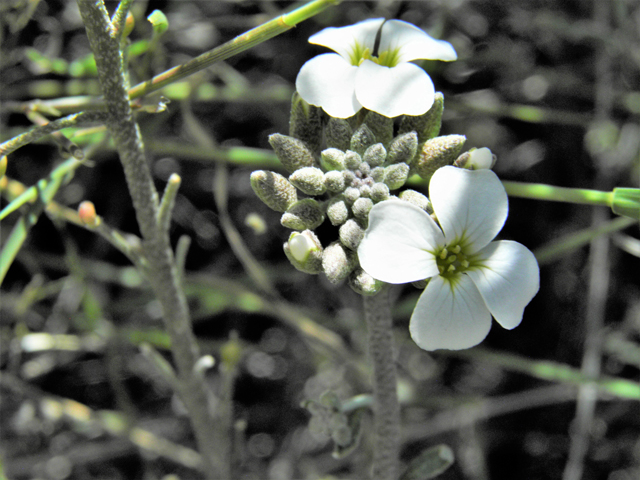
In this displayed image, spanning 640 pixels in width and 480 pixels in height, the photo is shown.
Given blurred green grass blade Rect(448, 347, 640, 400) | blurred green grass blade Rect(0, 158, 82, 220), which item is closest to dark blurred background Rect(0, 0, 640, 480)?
blurred green grass blade Rect(448, 347, 640, 400)

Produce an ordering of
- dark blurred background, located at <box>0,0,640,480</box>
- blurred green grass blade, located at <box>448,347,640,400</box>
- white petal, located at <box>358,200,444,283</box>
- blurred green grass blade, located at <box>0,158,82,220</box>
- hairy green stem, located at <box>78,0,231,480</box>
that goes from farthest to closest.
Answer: dark blurred background, located at <box>0,0,640,480</box> < blurred green grass blade, located at <box>448,347,640,400</box> < blurred green grass blade, located at <box>0,158,82,220</box> < hairy green stem, located at <box>78,0,231,480</box> < white petal, located at <box>358,200,444,283</box>

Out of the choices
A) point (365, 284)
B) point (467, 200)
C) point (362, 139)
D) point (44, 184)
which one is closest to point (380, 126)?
point (362, 139)

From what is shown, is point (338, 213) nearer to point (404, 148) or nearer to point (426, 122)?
point (404, 148)

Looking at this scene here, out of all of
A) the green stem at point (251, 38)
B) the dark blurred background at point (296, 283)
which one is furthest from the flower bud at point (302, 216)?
the dark blurred background at point (296, 283)

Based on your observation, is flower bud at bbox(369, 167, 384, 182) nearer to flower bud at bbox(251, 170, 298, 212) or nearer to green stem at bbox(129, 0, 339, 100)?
flower bud at bbox(251, 170, 298, 212)

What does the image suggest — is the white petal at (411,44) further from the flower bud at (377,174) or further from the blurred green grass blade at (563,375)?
the blurred green grass blade at (563,375)
